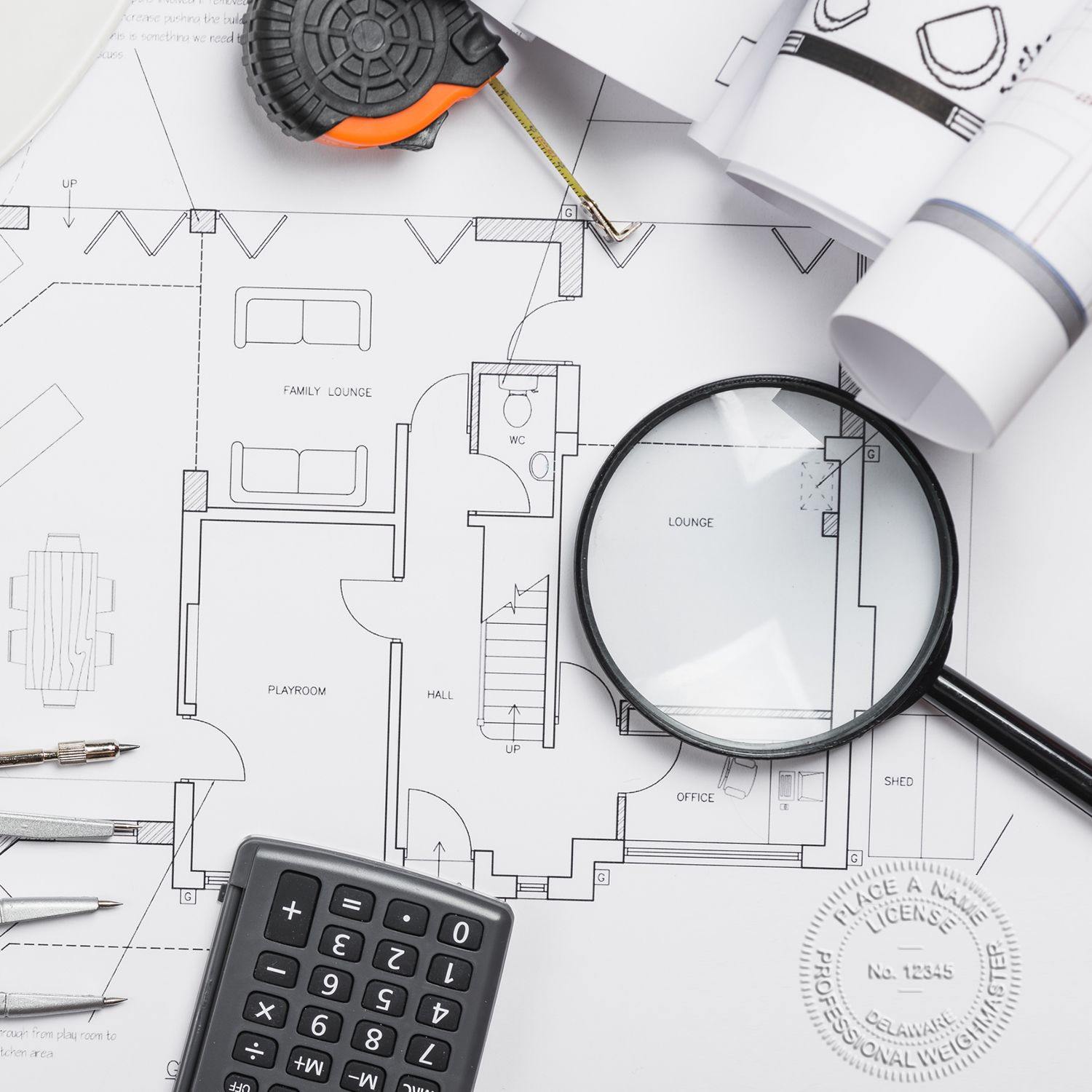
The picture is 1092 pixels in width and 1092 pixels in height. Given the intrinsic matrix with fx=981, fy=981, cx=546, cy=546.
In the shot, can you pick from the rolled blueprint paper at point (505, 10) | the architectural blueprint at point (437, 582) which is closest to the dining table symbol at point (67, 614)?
the architectural blueprint at point (437, 582)

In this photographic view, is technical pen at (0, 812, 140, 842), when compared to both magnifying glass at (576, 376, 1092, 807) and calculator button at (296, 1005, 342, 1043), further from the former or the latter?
magnifying glass at (576, 376, 1092, 807)

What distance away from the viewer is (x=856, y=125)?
520 millimetres

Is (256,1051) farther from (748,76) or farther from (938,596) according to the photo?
(748,76)

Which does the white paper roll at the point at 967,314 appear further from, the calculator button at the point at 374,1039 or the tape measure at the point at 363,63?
the calculator button at the point at 374,1039

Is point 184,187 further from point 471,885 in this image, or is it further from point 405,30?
point 471,885

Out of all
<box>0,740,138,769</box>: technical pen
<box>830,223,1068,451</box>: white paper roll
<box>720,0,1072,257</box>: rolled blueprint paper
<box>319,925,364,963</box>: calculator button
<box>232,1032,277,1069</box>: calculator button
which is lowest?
<box>232,1032,277,1069</box>: calculator button

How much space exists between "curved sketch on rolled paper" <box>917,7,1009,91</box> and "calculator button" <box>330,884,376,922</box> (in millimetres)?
580

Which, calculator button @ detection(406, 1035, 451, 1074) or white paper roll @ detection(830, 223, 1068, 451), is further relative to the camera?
calculator button @ detection(406, 1035, 451, 1074)

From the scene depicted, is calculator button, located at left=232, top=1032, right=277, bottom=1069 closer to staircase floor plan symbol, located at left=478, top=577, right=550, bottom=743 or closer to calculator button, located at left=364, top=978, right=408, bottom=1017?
calculator button, located at left=364, top=978, right=408, bottom=1017

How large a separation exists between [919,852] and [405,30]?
62 cm

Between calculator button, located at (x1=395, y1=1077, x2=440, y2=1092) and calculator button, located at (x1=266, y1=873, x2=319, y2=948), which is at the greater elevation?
calculator button, located at (x1=266, y1=873, x2=319, y2=948)

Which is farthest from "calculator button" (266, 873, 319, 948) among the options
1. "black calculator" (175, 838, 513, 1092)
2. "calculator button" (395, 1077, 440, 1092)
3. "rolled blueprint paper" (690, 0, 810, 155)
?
"rolled blueprint paper" (690, 0, 810, 155)

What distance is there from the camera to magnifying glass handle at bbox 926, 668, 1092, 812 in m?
0.61

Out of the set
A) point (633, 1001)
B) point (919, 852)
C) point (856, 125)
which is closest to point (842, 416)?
point (856, 125)
